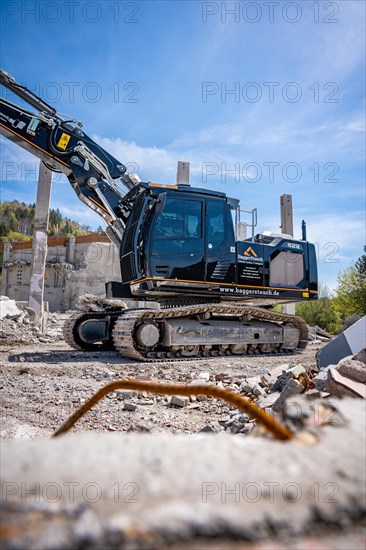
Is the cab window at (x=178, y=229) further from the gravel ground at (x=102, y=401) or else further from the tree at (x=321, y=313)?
the tree at (x=321, y=313)

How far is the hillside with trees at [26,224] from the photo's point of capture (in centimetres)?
6044

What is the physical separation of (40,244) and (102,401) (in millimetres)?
9597

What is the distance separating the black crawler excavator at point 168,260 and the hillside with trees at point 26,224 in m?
49.8

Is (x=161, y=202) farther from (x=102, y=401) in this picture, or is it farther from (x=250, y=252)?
(x=102, y=401)

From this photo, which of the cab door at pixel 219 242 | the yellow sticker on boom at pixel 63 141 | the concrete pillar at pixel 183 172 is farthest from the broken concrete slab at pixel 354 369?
the concrete pillar at pixel 183 172

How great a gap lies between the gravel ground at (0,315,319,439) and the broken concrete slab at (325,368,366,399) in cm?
123

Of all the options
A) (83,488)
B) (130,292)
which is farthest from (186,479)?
(130,292)

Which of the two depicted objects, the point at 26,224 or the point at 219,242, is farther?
the point at 26,224

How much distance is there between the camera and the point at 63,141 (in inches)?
342

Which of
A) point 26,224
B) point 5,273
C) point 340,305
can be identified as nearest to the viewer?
point 340,305

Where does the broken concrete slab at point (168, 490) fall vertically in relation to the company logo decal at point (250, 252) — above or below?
below

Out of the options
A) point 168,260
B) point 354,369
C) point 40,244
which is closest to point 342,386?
point 354,369

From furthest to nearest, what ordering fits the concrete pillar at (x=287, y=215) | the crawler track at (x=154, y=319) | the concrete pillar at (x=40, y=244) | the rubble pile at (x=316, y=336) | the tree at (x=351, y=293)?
the tree at (x=351, y=293), the concrete pillar at (x=287, y=215), the rubble pile at (x=316, y=336), the concrete pillar at (x=40, y=244), the crawler track at (x=154, y=319)

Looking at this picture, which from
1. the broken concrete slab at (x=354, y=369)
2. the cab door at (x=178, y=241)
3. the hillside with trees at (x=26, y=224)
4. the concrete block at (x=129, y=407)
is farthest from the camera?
the hillside with trees at (x=26, y=224)
